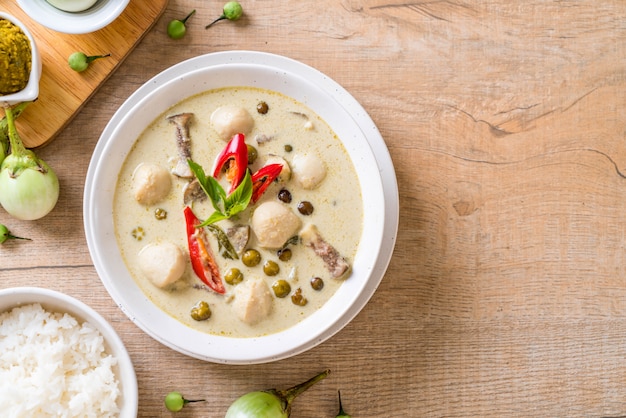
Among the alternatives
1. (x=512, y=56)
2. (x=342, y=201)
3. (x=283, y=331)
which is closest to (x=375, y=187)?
(x=342, y=201)

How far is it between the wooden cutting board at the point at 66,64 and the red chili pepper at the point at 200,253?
2.38ft

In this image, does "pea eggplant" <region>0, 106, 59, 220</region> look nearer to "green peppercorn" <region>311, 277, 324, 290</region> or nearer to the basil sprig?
the basil sprig

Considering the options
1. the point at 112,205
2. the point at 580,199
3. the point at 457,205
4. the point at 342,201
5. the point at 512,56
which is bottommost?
the point at 112,205

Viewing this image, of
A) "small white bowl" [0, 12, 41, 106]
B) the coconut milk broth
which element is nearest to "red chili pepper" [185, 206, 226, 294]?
the coconut milk broth

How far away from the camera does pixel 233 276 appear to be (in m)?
2.97

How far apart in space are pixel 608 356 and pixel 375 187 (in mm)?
1436

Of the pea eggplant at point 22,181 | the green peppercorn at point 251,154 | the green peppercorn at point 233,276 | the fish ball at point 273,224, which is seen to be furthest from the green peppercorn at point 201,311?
the pea eggplant at point 22,181

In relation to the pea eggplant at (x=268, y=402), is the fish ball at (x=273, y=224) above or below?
above

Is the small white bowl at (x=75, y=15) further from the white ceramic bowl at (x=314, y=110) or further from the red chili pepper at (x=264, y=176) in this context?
the red chili pepper at (x=264, y=176)

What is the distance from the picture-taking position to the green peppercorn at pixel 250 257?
117 inches

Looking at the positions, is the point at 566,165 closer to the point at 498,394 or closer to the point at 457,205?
the point at 457,205

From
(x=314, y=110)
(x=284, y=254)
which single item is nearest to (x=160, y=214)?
(x=284, y=254)

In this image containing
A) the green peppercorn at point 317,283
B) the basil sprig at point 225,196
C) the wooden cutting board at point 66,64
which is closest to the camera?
the basil sprig at point 225,196

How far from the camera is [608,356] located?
332 centimetres
